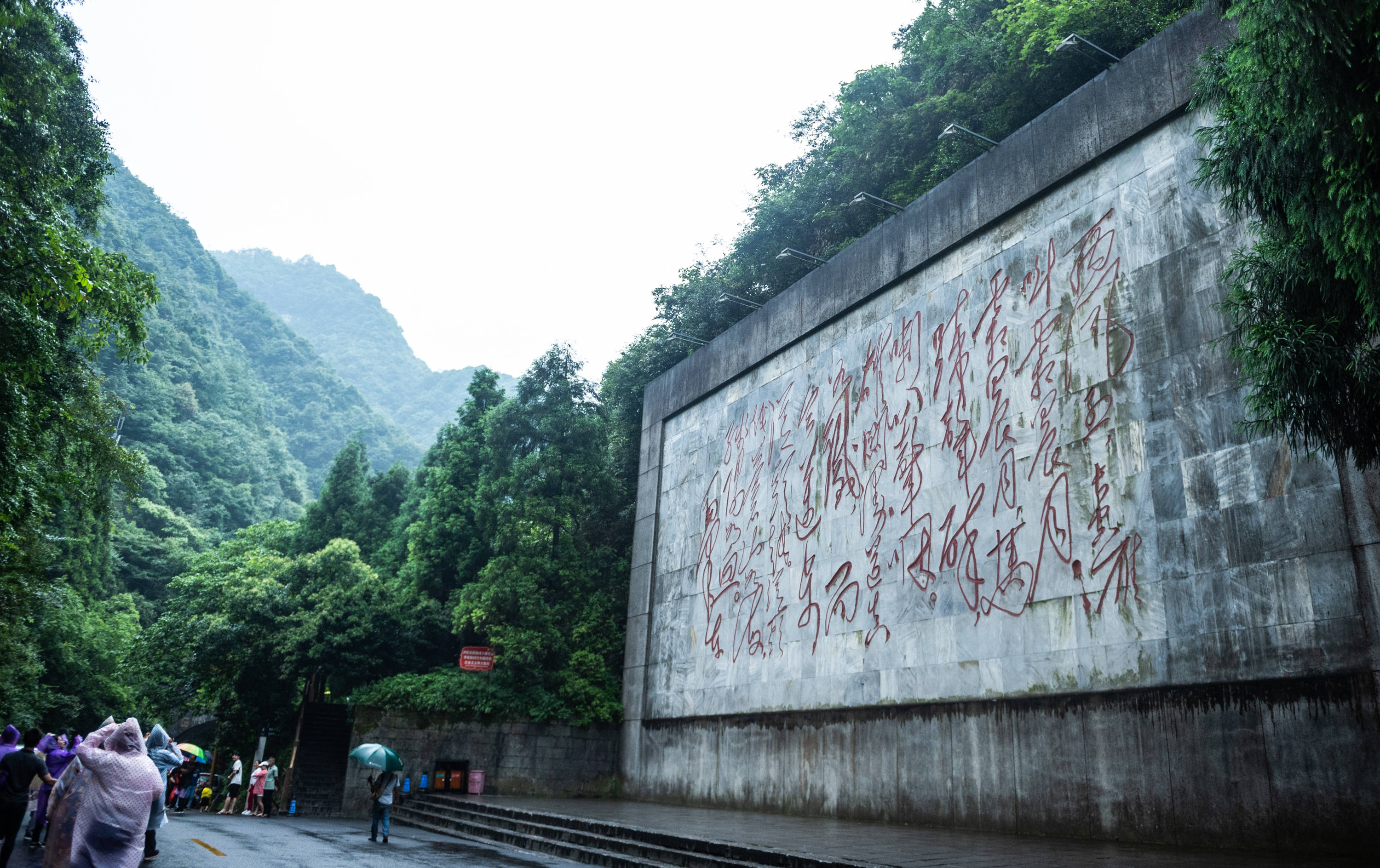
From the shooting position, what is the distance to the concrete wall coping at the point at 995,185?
991 cm

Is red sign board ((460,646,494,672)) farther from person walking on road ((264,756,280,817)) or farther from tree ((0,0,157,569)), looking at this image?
tree ((0,0,157,569))

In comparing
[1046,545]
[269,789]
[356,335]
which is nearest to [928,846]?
[1046,545]

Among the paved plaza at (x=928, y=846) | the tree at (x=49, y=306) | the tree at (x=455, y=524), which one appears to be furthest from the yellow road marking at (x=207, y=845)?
the tree at (x=455, y=524)

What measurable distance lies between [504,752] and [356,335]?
17017cm

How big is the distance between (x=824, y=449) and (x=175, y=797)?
646 inches

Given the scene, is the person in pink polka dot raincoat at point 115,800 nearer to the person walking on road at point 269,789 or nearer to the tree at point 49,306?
the tree at point 49,306

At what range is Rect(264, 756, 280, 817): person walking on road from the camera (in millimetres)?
18000

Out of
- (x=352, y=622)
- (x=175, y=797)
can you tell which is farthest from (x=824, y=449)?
(x=175, y=797)

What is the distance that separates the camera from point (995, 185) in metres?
12.1

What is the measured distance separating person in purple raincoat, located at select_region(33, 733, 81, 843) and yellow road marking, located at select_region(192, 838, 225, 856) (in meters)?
1.65

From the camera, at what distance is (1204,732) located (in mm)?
8102

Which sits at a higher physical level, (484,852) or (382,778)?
(382,778)

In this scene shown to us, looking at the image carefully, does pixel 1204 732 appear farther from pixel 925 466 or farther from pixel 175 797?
pixel 175 797

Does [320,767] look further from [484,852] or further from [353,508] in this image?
[353,508]
